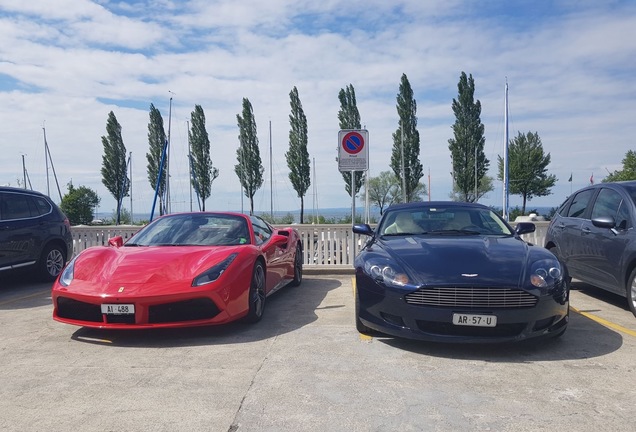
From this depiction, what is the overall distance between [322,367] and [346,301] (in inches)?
112

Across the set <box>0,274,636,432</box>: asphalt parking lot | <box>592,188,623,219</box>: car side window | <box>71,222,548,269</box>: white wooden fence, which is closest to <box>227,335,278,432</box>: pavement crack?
<box>0,274,636,432</box>: asphalt parking lot

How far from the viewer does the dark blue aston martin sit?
412cm

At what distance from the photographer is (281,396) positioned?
133 inches

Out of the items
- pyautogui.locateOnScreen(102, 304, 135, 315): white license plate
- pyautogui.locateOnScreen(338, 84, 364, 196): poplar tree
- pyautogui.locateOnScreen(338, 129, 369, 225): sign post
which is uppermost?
pyautogui.locateOnScreen(338, 84, 364, 196): poplar tree

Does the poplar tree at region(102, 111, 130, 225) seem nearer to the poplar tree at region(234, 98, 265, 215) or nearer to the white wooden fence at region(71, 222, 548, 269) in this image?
the poplar tree at region(234, 98, 265, 215)

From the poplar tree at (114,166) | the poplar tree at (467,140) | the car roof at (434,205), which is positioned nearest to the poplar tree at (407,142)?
the poplar tree at (467,140)

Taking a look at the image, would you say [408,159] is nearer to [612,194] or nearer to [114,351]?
[612,194]

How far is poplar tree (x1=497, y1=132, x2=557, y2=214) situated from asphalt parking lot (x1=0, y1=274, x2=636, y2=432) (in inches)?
1924

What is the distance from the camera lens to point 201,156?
164 feet

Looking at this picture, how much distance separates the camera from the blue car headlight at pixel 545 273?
428 centimetres

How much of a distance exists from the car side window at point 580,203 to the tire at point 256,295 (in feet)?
14.2

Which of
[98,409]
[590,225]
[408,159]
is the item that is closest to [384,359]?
[98,409]

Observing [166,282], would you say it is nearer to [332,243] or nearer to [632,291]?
[632,291]

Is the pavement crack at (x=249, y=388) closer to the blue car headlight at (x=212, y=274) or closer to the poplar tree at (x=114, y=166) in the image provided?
the blue car headlight at (x=212, y=274)
